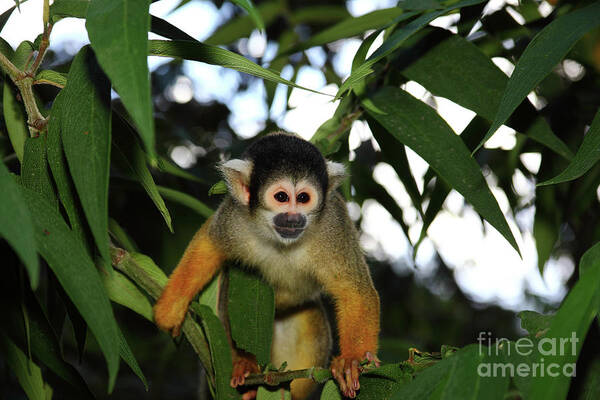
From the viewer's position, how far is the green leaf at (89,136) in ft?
3.66

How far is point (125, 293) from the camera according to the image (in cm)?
187

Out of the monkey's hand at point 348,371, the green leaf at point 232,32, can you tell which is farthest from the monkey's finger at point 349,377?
the green leaf at point 232,32

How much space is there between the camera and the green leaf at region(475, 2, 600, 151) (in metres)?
1.36

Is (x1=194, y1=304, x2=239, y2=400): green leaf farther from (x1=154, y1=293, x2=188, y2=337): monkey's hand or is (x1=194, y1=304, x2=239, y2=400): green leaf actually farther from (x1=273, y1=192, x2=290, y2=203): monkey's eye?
(x1=273, y1=192, x2=290, y2=203): monkey's eye

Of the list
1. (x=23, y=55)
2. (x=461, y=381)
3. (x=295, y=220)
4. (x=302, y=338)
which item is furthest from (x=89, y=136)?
(x=302, y=338)

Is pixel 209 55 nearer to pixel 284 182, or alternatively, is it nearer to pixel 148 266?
pixel 148 266

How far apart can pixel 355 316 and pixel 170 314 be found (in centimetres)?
77

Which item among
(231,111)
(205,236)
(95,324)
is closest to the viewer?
(95,324)

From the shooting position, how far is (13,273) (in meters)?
1.53

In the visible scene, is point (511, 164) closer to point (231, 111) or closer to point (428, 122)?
point (428, 122)

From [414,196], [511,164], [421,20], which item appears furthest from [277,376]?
[511,164]

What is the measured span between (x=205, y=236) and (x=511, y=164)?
148 cm

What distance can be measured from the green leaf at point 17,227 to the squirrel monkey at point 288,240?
4.50 feet

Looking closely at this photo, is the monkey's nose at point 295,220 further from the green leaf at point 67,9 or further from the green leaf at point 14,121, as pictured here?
the green leaf at point 67,9
